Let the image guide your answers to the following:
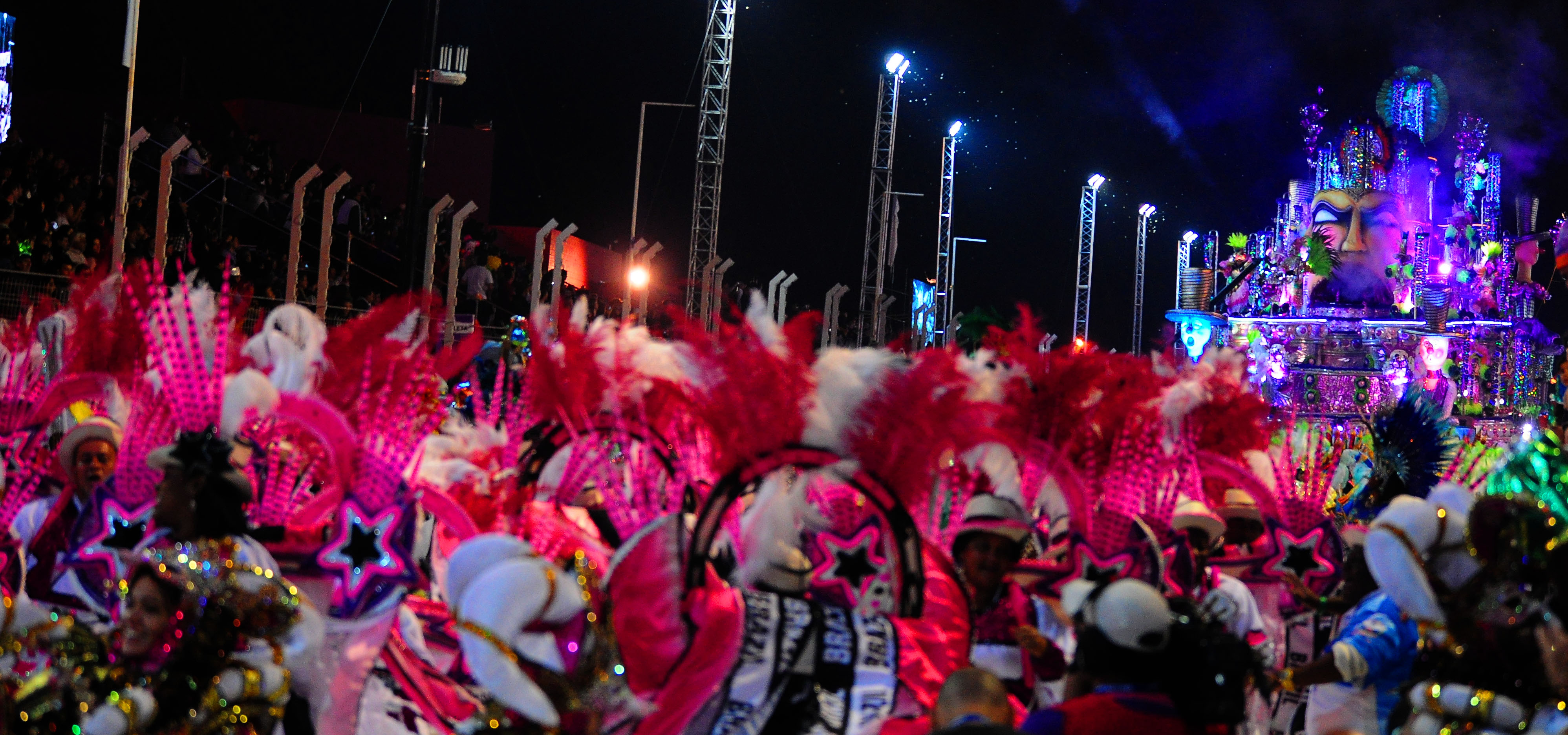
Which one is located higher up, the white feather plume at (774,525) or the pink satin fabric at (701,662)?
the white feather plume at (774,525)

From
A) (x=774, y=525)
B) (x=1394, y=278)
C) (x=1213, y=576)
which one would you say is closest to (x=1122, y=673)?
(x=774, y=525)

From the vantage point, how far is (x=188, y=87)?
70.6 ft

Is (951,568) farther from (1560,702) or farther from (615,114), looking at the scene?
(615,114)

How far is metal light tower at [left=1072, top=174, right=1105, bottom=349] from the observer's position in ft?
109

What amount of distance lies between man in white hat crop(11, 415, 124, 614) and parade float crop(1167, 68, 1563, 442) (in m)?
26.0

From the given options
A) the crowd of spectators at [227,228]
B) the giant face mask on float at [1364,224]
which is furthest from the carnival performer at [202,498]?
the giant face mask on float at [1364,224]

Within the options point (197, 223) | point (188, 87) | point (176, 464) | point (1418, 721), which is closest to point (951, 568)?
point (1418, 721)

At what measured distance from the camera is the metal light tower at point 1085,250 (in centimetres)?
3309

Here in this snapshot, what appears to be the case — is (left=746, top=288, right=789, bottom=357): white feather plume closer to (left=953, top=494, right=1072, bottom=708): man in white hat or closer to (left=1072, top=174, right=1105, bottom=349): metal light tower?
(left=953, top=494, right=1072, bottom=708): man in white hat

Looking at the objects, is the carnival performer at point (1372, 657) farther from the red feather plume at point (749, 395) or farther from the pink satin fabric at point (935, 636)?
the red feather plume at point (749, 395)

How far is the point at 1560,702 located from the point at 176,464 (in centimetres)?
341

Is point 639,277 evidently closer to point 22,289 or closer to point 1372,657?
point 22,289

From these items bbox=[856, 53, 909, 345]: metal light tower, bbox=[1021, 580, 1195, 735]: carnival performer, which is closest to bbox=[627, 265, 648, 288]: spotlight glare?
bbox=[856, 53, 909, 345]: metal light tower

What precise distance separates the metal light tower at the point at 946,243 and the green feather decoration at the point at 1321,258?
26.3ft
